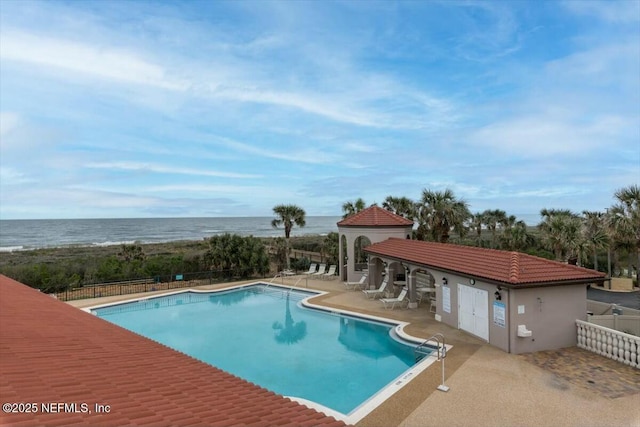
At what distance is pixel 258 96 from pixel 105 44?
9540 millimetres

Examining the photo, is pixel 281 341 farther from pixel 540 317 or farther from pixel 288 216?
pixel 288 216

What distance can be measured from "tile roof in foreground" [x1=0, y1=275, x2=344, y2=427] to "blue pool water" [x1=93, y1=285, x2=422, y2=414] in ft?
15.4

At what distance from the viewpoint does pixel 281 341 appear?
549 inches

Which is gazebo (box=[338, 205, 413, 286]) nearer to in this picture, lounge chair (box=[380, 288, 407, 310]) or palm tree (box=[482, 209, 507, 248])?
lounge chair (box=[380, 288, 407, 310])

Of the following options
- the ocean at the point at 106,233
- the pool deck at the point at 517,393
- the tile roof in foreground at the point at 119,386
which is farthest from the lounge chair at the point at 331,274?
the ocean at the point at 106,233

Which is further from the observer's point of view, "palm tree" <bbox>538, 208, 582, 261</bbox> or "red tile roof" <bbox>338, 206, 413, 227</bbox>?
"red tile roof" <bbox>338, 206, 413, 227</bbox>

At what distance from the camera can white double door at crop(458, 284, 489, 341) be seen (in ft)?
39.3

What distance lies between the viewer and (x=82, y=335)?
681cm

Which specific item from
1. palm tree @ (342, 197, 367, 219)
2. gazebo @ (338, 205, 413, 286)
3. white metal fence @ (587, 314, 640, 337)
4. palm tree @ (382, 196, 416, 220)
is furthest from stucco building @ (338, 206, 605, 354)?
palm tree @ (342, 197, 367, 219)

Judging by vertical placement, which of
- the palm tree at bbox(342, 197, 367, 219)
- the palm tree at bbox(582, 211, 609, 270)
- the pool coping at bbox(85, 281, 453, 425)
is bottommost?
the pool coping at bbox(85, 281, 453, 425)

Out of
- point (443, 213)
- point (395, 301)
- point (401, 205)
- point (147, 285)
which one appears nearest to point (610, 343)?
point (395, 301)

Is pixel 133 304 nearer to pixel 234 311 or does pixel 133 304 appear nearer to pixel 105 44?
pixel 234 311

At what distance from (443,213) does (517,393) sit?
48.1ft

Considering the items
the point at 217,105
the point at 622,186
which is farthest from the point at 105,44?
the point at 622,186
